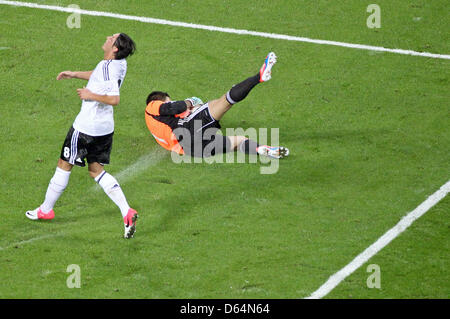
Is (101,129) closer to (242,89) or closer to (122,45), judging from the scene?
(122,45)

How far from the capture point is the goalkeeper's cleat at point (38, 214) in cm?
1016

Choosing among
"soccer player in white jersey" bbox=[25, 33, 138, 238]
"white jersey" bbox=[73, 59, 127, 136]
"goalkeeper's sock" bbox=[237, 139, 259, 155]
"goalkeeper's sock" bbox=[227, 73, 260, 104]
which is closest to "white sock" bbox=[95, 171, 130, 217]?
"soccer player in white jersey" bbox=[25, 33, 138, 238]

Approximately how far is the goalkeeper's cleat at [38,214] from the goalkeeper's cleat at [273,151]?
3067mm

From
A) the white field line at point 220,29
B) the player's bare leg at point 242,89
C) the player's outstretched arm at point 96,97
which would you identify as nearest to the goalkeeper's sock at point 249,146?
the player's bare leg at point 242,89

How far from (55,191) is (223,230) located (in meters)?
2.02

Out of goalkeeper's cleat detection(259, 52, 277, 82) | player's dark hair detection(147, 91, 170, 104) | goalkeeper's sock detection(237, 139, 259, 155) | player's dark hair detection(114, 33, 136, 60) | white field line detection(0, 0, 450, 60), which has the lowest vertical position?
goalkeeper's sock detection(237, 139, 259, 155)

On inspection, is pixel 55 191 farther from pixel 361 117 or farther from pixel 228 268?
pixel 361 117

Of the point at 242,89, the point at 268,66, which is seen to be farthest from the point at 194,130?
the point at 268,66

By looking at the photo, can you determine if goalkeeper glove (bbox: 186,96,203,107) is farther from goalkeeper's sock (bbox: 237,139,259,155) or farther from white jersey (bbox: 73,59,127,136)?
white jersey (bbox: 73,59,127,136)

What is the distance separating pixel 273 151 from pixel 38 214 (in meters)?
3.34

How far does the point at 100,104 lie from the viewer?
9.71 m

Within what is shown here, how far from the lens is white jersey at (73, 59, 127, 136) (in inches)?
379

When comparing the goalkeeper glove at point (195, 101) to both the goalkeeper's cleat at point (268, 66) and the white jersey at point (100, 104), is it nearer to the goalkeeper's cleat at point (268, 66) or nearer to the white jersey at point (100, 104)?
the goalkeeper's cleat at point (268, 66)

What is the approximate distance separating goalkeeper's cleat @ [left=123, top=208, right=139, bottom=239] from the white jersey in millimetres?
987
